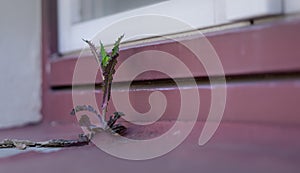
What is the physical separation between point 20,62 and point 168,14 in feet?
1.25

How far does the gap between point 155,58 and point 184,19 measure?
67 mm

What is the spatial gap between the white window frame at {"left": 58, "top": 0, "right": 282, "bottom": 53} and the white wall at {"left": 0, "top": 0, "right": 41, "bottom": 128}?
71 mm

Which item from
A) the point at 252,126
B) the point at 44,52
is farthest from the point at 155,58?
the point at 44,52

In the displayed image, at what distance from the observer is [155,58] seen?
1.69ft

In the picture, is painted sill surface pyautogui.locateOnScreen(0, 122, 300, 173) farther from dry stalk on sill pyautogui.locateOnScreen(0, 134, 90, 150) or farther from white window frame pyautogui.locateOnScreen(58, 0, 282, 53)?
white window frame pyautogui.locateOnScreen(58, 0, 282, 53)

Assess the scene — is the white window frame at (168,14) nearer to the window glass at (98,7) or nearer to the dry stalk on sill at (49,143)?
the window glass at (98,7)

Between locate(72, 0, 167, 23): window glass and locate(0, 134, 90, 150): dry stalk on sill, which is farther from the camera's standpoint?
locate(72, 0, 167, 23): window glass

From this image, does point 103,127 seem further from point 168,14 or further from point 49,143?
point 168,14

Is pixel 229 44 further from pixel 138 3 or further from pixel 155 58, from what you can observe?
pixel 138 3

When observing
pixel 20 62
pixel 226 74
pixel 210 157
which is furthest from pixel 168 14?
pixel 20 62

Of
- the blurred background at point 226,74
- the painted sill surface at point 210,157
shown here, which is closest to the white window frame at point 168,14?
the blurred background at point 226,74

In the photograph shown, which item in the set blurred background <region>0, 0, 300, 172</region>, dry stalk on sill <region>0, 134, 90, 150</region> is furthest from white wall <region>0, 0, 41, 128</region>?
dry stalk on sill <region>0, 134, 90, 150</region>

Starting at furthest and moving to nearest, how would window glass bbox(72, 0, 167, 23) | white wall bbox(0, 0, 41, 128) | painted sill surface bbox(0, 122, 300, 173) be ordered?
white wall bbox(0, 0, 41, 128)
window glass bbox(72, 0, 167, 23)
painted sill surface bbox(0, 122, 300, 173)

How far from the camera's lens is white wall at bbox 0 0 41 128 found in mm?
766
